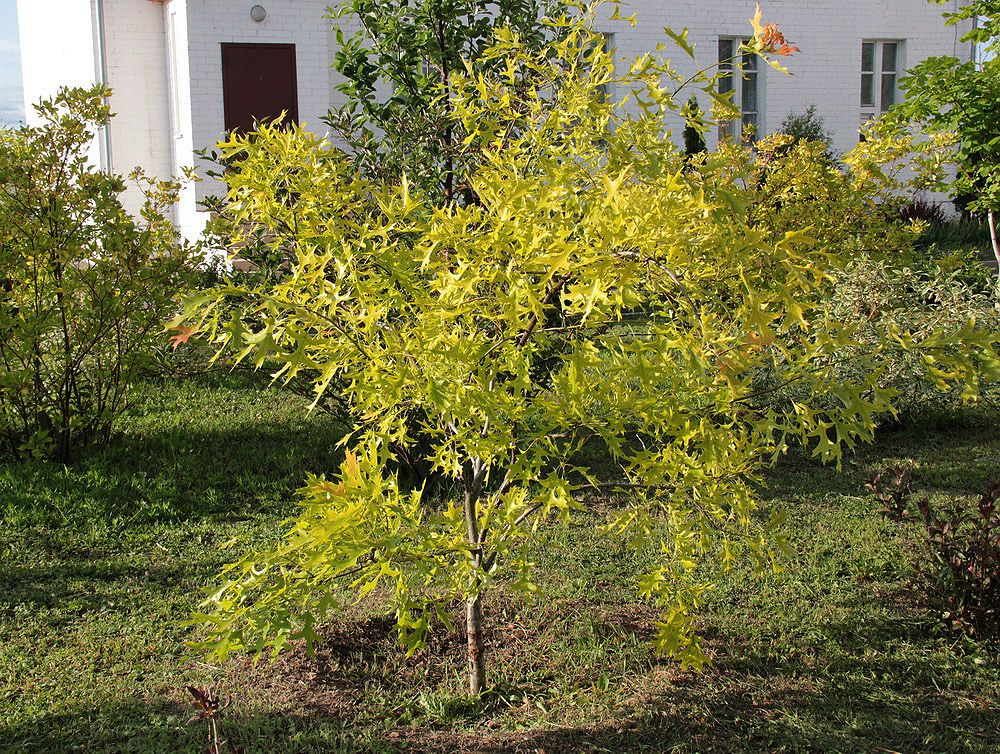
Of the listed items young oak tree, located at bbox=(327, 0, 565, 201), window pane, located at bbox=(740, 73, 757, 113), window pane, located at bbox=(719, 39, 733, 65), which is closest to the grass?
young oak tree, located at bbox=(327, 0, 565, 201)

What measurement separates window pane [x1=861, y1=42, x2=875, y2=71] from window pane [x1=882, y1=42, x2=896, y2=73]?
231 mm

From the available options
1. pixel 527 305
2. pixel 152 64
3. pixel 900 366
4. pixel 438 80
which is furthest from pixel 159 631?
pixel 152 64

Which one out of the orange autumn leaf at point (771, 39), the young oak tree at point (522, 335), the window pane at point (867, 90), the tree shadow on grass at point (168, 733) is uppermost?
the window pane at point (867, 90)

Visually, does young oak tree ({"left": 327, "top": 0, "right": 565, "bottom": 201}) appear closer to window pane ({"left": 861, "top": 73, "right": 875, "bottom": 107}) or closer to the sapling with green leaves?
the sapling with green leaves

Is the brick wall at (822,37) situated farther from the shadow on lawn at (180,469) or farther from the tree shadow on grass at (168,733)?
the tree shadow on grass at (168,733)

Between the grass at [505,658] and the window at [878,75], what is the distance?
1320cm

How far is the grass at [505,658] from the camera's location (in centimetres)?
320

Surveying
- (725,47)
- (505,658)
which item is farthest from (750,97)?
(505,658)

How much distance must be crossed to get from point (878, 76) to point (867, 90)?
305 mm

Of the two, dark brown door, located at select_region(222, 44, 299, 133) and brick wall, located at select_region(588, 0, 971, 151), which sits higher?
brick wall, located at select_region(588, 0, 971, 151)

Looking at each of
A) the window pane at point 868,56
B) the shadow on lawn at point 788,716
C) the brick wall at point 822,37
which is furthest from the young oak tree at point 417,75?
the window pane at point 868,56

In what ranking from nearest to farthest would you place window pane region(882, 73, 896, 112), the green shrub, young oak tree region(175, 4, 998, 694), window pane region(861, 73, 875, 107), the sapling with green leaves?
young oak tree region(175, 4, 998, 694) < the green shrub < the sapling with green leaves < window pane region(861, 73, 875, 107) < window pane region(882, 73, 896, 112)

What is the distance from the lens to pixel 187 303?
2447mm

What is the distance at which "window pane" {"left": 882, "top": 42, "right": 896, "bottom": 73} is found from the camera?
1688 centimetres
